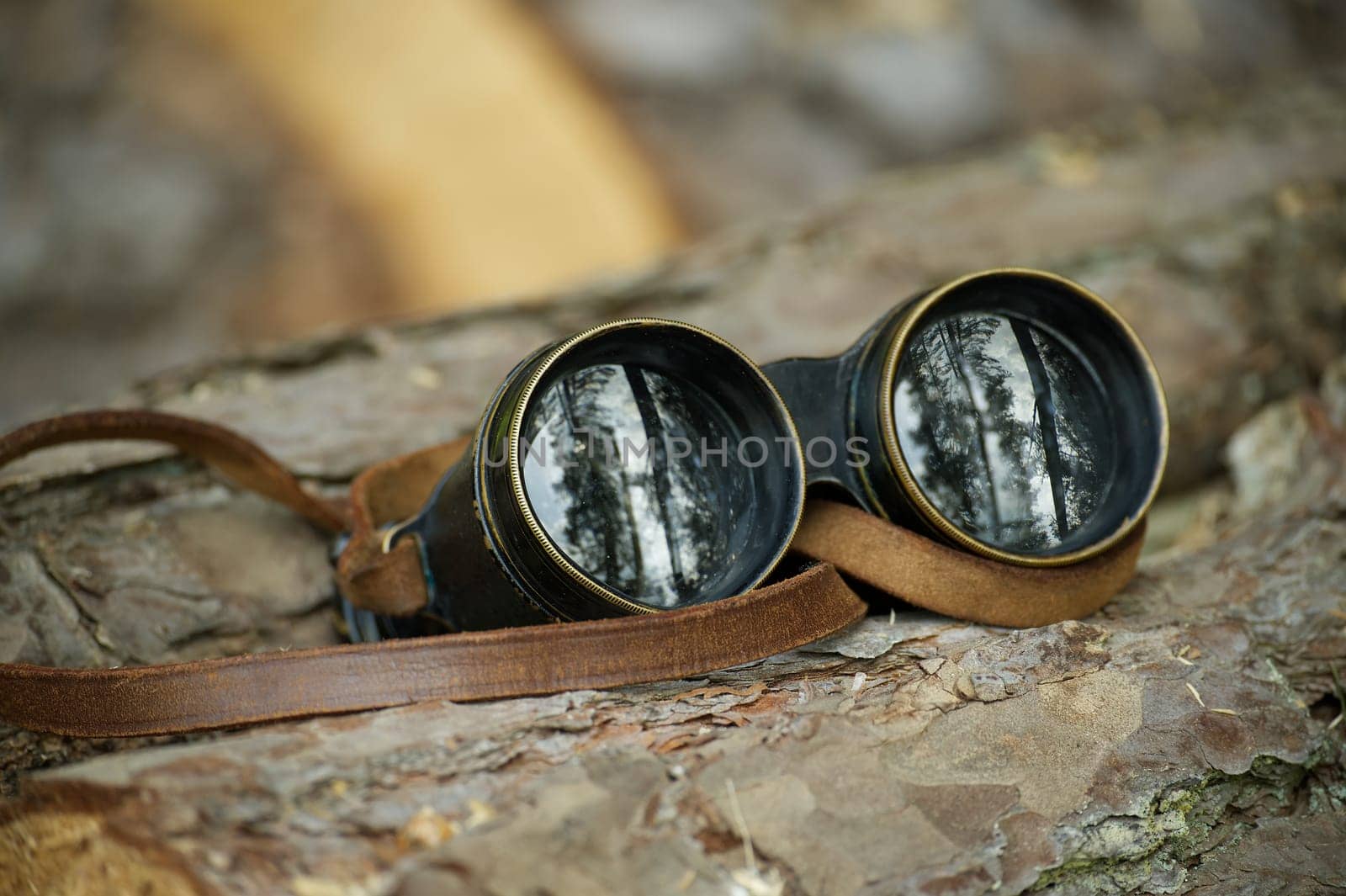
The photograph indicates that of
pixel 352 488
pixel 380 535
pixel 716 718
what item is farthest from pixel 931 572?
pixel 352 488

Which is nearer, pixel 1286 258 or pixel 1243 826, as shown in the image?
pixel 1243 826

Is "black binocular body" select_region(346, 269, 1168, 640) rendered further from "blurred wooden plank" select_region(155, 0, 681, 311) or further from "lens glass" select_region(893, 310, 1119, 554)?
"blurred wooden plank" select_region(155, 0, 681, 311)

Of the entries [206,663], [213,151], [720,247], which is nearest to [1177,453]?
[720,247]

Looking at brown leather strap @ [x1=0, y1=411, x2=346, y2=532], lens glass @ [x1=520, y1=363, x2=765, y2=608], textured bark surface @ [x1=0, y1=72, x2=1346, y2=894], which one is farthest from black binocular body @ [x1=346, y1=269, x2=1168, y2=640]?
brown leather strap @ [x1=0, y1=411, x2=346, y2=532]

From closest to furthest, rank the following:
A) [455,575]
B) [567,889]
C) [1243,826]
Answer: [567,889] → [1243,826] → [455,575]

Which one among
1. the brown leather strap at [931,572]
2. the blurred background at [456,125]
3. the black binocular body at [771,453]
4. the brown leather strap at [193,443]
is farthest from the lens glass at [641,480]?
the blurred background at [456,125]

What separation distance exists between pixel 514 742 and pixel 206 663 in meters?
0.44

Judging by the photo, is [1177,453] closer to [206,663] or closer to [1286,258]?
[1286,258]

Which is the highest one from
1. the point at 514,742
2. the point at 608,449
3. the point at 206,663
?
the point at 608,449

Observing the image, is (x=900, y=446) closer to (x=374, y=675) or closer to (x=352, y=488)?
(x=374, y=675)

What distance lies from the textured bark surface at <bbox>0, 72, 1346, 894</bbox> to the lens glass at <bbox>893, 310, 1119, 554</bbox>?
186 millimetres

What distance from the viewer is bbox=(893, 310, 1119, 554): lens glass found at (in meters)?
1.68

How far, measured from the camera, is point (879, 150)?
14.9 ft

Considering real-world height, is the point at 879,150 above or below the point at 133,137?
below
